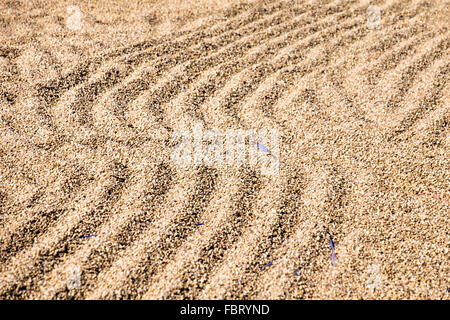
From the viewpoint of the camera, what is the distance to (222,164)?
79.1 inches

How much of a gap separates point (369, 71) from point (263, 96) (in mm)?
801

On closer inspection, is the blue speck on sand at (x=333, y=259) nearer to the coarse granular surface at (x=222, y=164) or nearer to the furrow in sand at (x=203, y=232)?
the coarse granular surface at (x=222, y=164)

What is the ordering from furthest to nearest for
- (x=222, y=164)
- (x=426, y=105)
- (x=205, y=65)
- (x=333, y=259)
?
(x=205, y=65) < (x=426, y=105) < (x=222, y=164) < (x=333, y=259)

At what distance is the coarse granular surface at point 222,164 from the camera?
1564mm

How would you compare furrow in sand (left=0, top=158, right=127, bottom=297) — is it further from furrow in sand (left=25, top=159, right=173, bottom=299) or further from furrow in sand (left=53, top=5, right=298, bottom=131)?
furrow in sand (left=53, top=5, right=298, bottom=131)

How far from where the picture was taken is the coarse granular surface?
1.56 meters

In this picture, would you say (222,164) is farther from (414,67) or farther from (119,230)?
(414,67)

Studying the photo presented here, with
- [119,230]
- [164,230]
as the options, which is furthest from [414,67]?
[119,230]

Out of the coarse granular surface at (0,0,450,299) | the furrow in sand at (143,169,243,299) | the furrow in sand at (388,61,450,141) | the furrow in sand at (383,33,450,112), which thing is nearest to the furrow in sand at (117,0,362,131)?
the coarse granular surface at (0,0,450,299)

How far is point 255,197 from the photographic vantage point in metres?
1.85

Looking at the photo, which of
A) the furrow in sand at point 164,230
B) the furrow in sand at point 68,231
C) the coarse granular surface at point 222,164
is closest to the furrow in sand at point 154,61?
the coarse granular surface at point 222,164

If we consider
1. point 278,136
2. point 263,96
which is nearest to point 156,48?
point 263,96

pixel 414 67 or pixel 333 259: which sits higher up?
pixel 414 67

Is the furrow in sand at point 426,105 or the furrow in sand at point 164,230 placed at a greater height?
the furrow in sand at point 426,105
